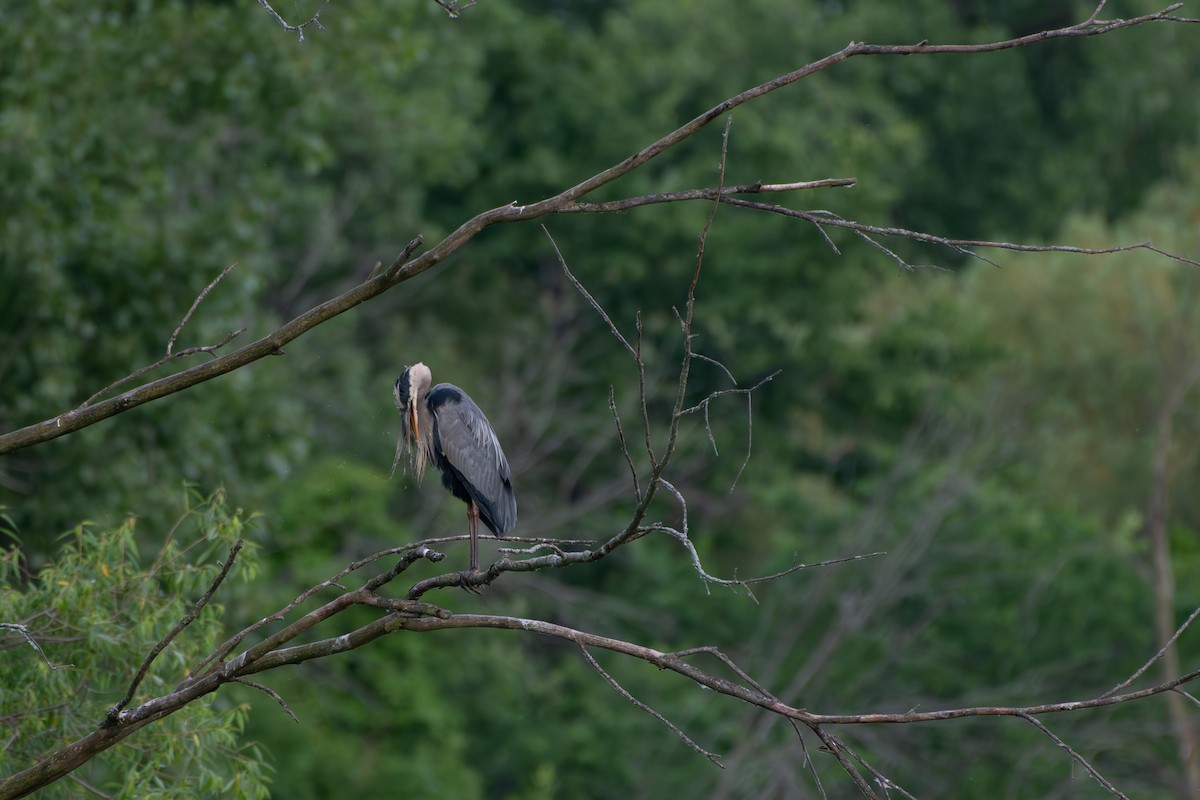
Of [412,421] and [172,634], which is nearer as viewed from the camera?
[172,634]

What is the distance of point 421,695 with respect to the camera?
17.0 metres

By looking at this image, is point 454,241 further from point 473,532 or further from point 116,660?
point 116,660

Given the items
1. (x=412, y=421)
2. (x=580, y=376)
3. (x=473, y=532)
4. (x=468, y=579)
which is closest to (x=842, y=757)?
(x=468, y=579)

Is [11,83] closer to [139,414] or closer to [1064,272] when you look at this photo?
[139,414]

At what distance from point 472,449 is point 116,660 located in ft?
5.27

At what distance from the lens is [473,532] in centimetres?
670

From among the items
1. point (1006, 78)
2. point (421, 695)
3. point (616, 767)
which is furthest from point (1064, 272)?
point (421, 695)

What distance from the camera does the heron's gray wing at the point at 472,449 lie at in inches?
278

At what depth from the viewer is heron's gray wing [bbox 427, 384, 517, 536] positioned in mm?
7051

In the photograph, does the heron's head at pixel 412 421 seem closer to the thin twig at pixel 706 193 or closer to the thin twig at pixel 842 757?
the thin twig at pixel 706 193

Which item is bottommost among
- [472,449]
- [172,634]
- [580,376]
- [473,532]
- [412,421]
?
[580,376]

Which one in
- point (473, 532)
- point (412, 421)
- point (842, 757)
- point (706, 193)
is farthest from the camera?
point (412, 421)

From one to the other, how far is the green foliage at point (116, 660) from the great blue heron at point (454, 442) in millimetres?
810

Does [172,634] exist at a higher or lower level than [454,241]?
lower
